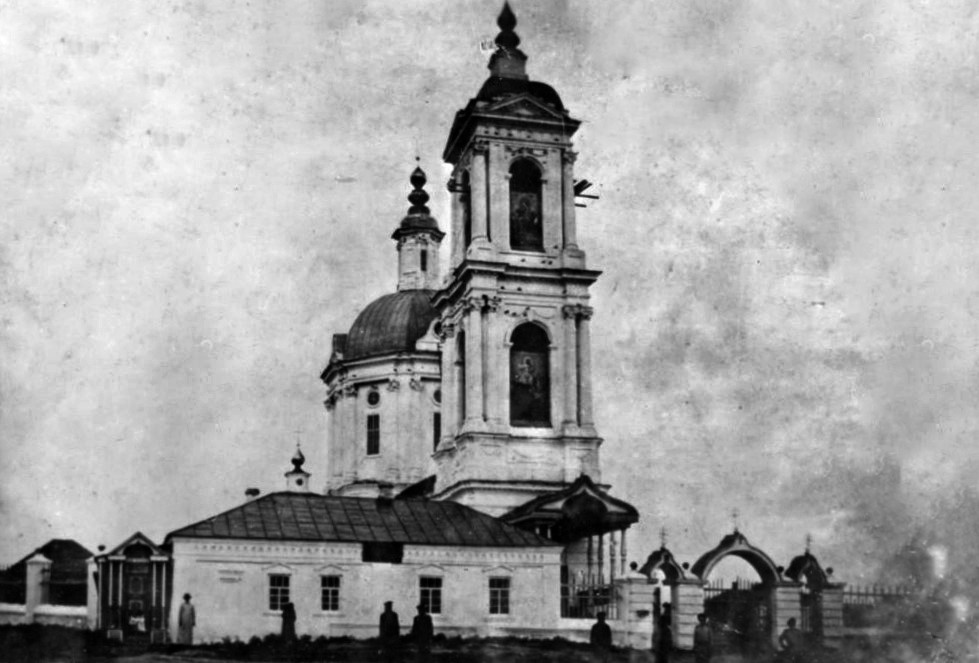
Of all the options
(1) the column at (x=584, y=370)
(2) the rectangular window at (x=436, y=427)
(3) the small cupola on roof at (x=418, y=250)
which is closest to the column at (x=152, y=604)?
(1) the column at (x=584, y=370)

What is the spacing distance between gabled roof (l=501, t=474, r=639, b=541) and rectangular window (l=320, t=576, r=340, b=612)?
7.00 metres

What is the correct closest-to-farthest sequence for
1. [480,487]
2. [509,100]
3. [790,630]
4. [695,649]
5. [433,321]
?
[695,649]
[790,630]
[480,487]
[509,100]
[433,321]

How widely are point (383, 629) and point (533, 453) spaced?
1230cm

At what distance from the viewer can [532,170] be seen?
45.6 metres

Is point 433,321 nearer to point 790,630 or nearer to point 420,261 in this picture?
point 420,261

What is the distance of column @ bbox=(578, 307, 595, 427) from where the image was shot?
4425 centimetres

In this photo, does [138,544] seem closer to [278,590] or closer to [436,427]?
[278,590]

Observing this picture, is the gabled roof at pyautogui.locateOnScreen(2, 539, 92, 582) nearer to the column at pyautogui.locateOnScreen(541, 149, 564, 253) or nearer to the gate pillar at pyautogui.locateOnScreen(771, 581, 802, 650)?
the column at pyautogui.locateOnScreen(541, 149, 564, 253)

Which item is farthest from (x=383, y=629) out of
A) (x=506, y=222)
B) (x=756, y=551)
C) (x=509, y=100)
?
(x=509, y=100)

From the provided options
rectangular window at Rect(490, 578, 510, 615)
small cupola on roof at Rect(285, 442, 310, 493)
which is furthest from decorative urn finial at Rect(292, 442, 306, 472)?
rectangular window at Rect(490, 578, 510, 615)

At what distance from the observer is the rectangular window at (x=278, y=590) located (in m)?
34.2

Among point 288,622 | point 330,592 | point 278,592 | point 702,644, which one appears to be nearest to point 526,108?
point 330,592

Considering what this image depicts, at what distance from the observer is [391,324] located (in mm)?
59375

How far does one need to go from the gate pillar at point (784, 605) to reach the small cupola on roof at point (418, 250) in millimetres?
30592
